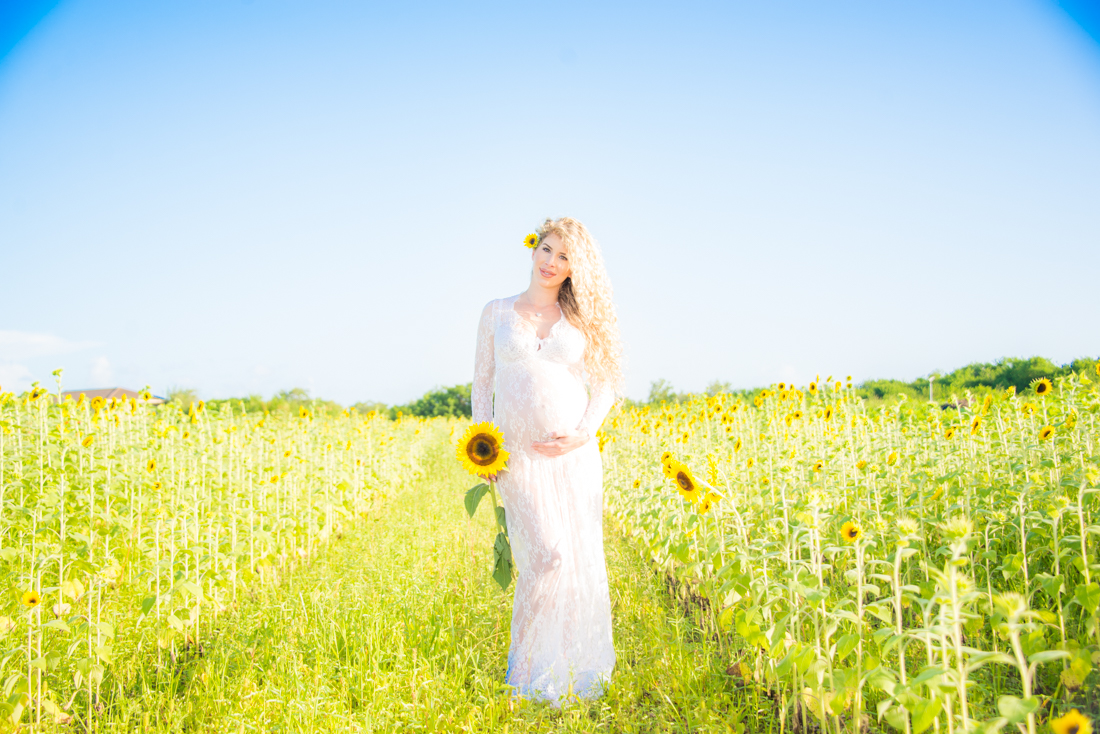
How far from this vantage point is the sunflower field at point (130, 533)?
2.68 metres

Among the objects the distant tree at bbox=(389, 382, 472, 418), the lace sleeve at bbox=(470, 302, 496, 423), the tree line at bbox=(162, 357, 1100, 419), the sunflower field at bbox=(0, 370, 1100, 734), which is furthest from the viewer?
the distant tree at bbox=(389, 382, 472, 418)

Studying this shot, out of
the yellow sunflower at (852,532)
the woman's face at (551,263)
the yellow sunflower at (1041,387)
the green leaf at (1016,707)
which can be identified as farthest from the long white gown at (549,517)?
the yellow sunflower at (1041,387)

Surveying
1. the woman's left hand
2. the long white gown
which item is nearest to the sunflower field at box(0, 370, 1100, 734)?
the long white gown

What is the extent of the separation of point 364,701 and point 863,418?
173 inches

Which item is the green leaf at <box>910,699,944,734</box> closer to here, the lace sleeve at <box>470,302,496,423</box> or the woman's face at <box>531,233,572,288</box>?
the lace sleeve at <box>470,302,496,423</box>

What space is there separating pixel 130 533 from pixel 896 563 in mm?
5142

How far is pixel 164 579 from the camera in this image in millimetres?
3795

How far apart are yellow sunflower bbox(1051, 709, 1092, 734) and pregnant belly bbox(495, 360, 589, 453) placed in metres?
1.88

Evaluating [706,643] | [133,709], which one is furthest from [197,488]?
[706,643]

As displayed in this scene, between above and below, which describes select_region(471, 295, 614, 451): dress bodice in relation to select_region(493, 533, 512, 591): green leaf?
above

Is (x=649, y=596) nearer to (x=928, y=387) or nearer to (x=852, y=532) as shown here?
(x=852, y=532)

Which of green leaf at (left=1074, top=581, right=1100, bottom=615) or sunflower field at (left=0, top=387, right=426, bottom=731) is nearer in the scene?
green leaf at (left=1074, top=581, right=1100, bottom=615)

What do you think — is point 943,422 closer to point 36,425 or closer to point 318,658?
point 318,658

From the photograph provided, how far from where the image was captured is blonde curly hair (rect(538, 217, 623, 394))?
9.90ft
